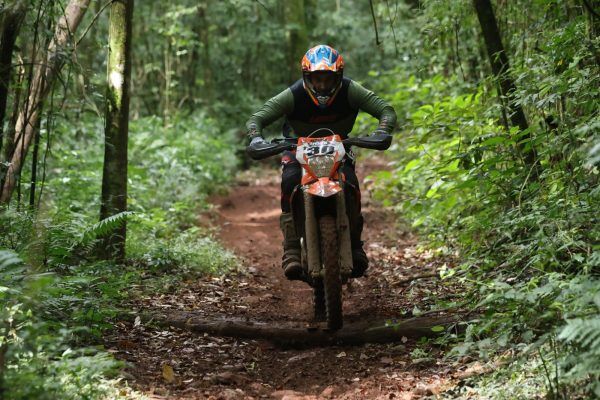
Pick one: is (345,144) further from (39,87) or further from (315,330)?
(39,87)

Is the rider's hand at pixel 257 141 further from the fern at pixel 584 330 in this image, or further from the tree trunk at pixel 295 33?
the tree trunk at pixel 295 33

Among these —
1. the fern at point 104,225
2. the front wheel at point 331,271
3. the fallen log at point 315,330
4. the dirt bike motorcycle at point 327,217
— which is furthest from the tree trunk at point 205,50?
the front wheel at point 331,271

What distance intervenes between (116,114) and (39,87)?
34.5 inches

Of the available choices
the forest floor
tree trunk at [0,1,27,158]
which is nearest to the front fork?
the forest floor

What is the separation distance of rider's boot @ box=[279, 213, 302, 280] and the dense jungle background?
752mm

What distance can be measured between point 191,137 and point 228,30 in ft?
21.9

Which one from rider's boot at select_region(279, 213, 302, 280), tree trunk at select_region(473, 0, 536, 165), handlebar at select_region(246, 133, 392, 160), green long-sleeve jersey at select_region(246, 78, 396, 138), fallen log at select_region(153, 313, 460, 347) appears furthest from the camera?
tree trunk at select_region(473, 0, 536, 165)

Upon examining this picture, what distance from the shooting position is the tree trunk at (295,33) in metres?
22.3

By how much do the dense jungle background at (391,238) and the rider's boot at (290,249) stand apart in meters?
0.75

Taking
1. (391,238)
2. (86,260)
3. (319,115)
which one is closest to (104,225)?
(86,260)

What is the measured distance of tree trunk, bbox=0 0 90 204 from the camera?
568 centimetres

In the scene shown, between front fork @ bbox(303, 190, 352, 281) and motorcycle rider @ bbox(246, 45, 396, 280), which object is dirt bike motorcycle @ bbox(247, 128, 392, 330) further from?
motorcycle rider @ bbox(246, 45, 396, 280)

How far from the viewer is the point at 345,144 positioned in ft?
19.8

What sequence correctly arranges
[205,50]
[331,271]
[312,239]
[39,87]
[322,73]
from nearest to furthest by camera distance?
[331,271] < [312,239] < [322,73] < [39,87] < [205,50]
